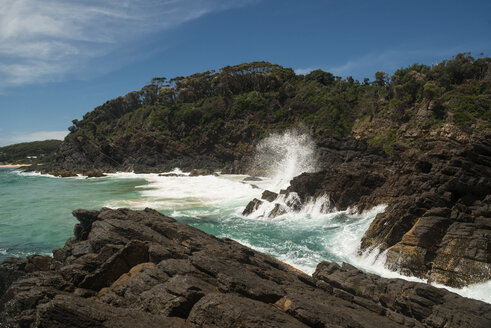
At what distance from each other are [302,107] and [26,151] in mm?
155281

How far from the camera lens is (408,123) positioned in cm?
4566

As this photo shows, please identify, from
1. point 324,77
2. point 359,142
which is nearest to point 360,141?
point 359,142

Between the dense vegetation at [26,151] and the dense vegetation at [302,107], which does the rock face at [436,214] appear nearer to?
the dense vegetation at [302,107]

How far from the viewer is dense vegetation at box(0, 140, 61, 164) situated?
479 ft

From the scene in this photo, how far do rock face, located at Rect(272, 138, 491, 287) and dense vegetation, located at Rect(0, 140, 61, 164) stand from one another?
15929 cm

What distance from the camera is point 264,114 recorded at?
6912 centimetres

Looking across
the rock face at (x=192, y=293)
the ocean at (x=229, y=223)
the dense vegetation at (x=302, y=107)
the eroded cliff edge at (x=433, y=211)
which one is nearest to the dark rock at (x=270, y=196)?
the ocean at (x=229, y=223)

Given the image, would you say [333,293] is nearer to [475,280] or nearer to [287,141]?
[475,280]

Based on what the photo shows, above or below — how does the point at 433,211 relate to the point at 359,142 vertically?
below

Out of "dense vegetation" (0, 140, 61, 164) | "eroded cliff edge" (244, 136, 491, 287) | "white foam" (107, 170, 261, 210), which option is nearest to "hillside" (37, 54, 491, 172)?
"white foam" (107, 170, 261, 210)

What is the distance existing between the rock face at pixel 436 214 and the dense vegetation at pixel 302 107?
17486 mm

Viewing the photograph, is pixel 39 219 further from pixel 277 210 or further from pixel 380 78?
pixel 380 78

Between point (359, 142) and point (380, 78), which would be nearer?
point (359, 142)

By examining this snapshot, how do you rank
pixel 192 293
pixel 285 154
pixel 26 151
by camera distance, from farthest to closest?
pixel 26 151
pixel 285 154
pixel 192 293
